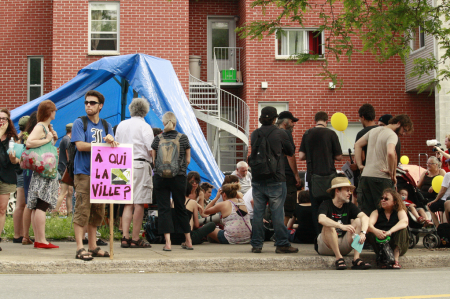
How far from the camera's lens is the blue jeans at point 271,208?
7.56 metres

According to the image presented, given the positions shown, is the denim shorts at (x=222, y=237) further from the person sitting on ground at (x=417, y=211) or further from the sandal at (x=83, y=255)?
the sandal at (x=83, y=255)

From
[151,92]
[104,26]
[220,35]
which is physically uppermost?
[220,35]

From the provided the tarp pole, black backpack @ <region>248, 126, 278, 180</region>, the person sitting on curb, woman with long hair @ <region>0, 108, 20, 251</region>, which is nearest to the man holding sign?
woman with long hair @ <region>0, 108, 20, 251</region>

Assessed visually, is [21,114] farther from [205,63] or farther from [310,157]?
[205,63]

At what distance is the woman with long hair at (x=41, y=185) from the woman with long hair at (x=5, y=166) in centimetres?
40

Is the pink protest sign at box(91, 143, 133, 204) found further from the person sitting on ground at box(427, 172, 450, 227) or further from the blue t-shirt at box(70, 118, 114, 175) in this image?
the person sitting on ground at box(427, 172, 450, 227)

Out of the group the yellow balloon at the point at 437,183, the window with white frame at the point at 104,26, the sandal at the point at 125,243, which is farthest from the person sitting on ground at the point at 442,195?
the window with white frame at the point at 104,26

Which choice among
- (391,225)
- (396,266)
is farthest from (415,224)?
(396,266)

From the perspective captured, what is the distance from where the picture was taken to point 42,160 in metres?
7.57

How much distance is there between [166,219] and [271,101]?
11407 mm

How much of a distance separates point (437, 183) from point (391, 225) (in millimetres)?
3537

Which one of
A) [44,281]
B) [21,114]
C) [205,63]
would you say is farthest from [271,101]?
[44,281]

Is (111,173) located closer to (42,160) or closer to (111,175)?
(111,175)

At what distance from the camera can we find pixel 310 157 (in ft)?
26.5
